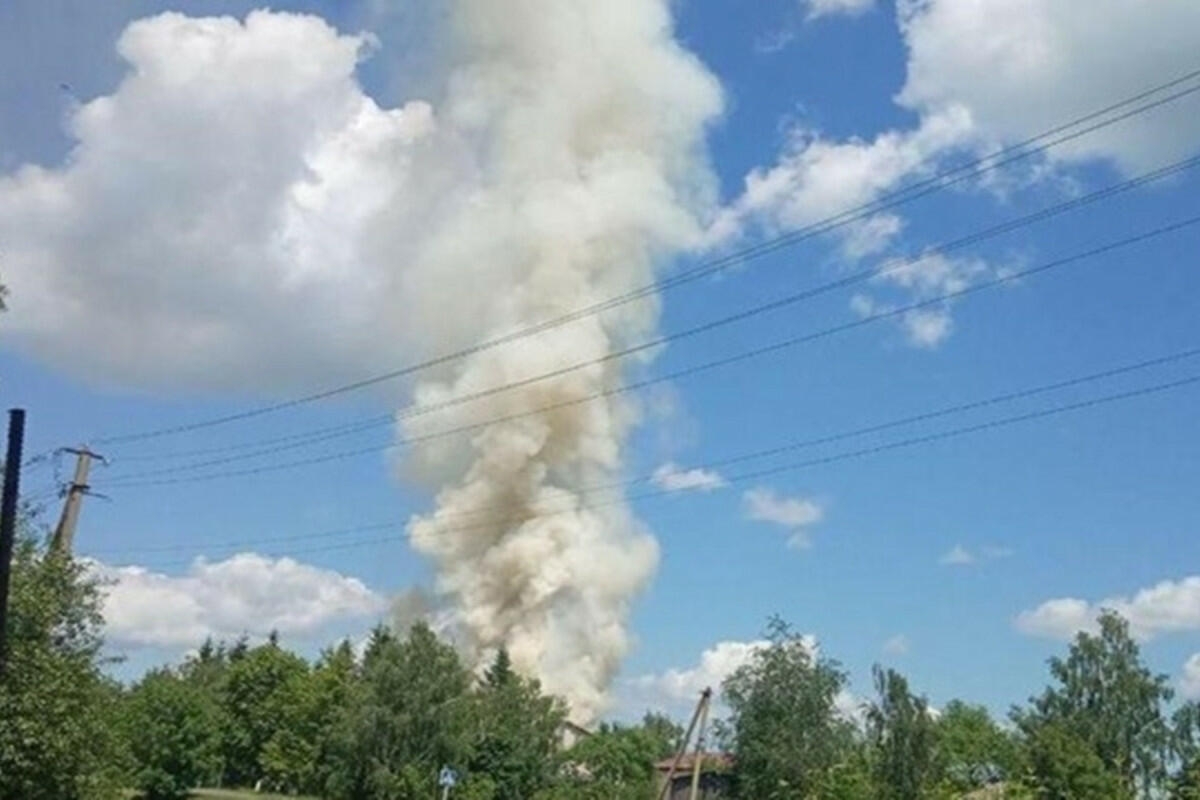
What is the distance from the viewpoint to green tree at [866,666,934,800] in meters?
68.3

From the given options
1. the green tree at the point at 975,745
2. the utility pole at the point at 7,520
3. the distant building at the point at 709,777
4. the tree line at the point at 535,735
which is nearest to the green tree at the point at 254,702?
the tree line at the point at 535,735

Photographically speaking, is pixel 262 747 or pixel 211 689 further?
pixel 211 689

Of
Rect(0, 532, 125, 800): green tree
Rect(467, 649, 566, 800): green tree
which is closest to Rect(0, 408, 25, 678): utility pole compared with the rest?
Rect(0, 532, 125, 800): green tree

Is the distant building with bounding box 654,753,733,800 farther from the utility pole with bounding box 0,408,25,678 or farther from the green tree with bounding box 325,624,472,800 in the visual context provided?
the utility pole with bounding box 0,408,25,678

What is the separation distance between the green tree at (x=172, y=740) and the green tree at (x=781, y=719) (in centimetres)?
3341

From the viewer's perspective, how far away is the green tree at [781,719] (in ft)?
267

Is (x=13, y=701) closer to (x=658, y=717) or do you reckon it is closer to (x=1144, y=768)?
(x=1144, y=768)

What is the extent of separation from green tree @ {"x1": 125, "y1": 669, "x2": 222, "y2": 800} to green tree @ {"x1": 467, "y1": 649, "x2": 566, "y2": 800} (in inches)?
689

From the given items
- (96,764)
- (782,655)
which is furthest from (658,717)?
(96,764)

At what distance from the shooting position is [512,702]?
318 ft

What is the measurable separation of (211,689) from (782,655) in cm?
4857

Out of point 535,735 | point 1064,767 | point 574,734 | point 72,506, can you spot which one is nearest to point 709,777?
point 535,735

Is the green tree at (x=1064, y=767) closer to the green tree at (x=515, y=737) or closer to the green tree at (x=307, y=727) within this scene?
the green tree at (x=515, y=737)

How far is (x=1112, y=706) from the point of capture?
82.6 meters
